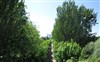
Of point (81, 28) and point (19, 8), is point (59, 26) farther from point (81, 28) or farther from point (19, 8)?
point (19, 8)

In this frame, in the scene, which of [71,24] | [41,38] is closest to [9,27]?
[41,38]

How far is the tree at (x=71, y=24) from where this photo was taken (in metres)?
43.2

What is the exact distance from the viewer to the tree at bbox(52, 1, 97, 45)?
43.2m

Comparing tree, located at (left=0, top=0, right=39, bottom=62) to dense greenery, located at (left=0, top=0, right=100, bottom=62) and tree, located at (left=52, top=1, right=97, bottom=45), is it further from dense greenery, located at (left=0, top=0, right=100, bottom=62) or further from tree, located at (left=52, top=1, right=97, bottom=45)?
tree, located at (left=52, top=1, right=97, bottom=45)

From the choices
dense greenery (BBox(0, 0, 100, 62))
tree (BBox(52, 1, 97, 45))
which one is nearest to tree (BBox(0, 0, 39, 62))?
dense greenery (BBox(0, 0, 100, 62))

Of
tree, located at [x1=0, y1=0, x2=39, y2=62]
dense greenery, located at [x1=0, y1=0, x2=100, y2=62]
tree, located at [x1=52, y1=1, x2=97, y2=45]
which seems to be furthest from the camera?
tree, located at [x1=52, y1=1, x2=97, y2=45]

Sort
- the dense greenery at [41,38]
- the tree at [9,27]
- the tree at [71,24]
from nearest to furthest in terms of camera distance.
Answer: the tree at [9,27] < the dense greenery at [41,38] < the tree at [71,24]

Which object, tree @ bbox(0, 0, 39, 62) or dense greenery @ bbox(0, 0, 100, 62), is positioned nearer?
tree @ bbox(0, 0, 39, 62)

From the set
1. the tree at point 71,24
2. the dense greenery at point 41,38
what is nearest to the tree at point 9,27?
the dense greenery at point 41,38

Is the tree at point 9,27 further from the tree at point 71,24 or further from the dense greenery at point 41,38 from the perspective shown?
the tree at point 71,24

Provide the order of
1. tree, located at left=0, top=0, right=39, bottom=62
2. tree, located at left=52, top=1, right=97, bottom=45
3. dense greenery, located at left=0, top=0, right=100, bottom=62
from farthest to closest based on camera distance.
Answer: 1. tree, located at left=52, top=1, right=97, bottom=45
2. dense greenery, located at left=0, top=0, right=100, bottom=62
3. tree, located at left=0, top=0, right=39, bottom=62

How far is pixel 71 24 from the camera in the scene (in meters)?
43.2

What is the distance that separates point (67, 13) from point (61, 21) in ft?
6.08

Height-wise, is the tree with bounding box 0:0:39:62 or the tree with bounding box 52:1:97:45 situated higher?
the tree with bounding box 52:1:97:45
